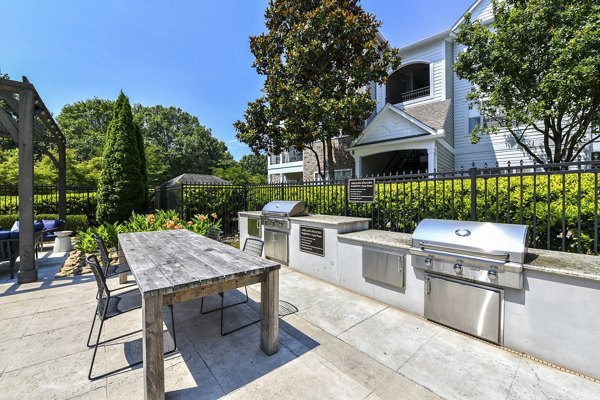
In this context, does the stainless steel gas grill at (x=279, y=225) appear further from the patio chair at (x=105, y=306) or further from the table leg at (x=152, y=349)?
the table leg at (x=152, y=349)

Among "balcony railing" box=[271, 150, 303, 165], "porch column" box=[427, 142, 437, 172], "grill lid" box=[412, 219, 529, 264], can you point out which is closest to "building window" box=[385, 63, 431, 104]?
"porch column" box=[427, 142, 437, 172]

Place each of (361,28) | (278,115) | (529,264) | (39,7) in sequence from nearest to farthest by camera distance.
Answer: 1. (529,264)
2. (39,7)
3. (361,28)
4. (278,115)

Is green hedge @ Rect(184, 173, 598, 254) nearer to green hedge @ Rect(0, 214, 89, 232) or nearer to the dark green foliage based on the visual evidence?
green hedge @ Rect(0, 214, 89, 232)

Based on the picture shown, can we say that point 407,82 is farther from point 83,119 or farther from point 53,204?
point 83,119

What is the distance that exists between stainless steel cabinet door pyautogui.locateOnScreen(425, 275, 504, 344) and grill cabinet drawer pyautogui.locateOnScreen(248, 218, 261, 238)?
442cm

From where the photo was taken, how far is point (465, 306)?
295 centimetres

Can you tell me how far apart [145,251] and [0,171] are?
637 inches

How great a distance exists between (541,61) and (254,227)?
982 cm

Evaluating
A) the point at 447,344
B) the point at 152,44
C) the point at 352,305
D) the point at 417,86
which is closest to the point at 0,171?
the point at 152,44

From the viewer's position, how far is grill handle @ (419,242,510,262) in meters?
2.64

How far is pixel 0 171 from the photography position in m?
12.6

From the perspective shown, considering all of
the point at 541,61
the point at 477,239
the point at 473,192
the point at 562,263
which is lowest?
the point at 562,263

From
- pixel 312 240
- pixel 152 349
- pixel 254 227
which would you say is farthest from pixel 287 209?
pixel 152 349

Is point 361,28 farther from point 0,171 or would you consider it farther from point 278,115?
point 0,171
